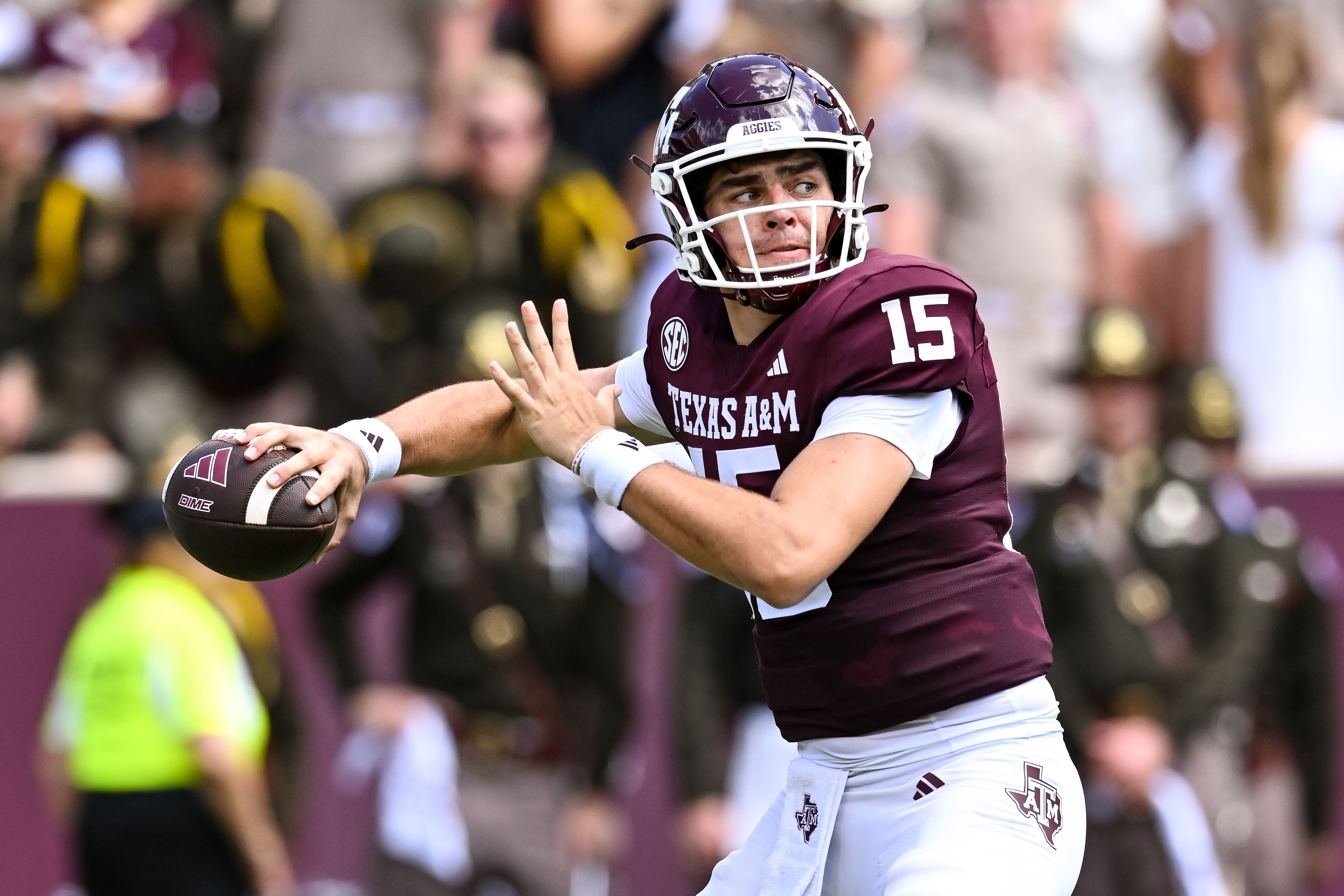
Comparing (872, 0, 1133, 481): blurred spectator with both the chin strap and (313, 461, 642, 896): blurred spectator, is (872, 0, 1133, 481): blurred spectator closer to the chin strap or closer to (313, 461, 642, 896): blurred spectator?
(313, 461, 642, 896): blurred spectator

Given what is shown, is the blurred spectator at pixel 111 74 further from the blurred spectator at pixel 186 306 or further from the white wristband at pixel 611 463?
the white wristband at pixel 611 463

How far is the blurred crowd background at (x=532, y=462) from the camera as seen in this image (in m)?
6.08

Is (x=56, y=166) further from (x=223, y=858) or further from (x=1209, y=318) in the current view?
(x=1209, y=318)

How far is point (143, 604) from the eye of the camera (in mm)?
5781

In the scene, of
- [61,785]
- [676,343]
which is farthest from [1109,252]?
[61,785]

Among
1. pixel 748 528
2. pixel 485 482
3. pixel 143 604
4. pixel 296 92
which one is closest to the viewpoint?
pixel 748 528

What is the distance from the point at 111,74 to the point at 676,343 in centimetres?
406

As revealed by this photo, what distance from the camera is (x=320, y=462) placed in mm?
3186

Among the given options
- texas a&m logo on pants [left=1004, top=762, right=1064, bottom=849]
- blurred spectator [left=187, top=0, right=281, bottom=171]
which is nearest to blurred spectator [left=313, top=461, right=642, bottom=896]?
blurred spectator [left=187, top=0, right=281, bottom=171]

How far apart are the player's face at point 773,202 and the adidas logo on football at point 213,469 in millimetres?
960

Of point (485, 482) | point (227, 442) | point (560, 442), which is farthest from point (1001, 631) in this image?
point (485, 482)

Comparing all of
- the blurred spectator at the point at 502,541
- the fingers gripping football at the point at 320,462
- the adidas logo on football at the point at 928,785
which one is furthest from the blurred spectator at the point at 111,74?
the adidas logo on football at the point at 928,785

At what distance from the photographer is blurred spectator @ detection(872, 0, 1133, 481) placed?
22.2ft

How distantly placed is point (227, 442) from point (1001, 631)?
1406 millimetres
